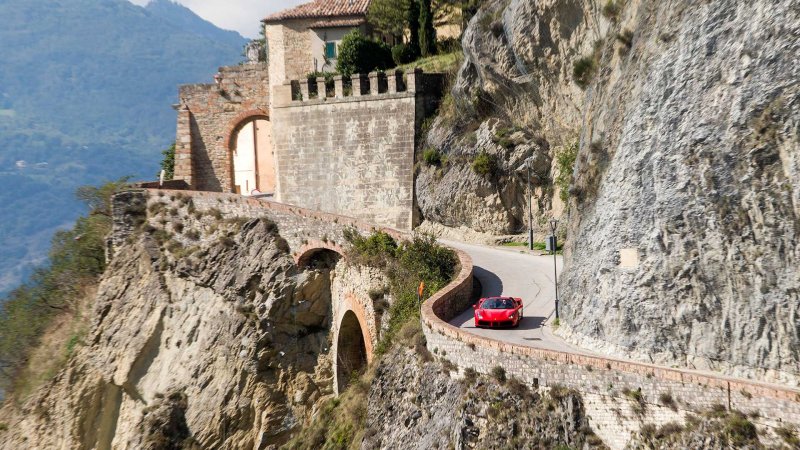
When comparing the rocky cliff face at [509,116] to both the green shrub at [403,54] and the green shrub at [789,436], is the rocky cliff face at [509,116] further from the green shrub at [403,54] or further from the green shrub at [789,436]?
the green shrub at [789,436]

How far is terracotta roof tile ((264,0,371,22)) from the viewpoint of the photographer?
44188mm

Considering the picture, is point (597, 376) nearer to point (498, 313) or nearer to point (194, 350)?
point (498, 313)

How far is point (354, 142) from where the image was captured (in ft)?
121

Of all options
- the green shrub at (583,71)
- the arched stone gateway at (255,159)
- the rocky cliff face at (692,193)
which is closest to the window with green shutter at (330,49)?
the arched stone gateway at (255,159)

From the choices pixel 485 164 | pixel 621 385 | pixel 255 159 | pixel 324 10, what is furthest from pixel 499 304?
pixel 255 159

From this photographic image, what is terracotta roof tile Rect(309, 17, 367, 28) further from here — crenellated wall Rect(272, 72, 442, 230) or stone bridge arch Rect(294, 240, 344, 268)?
stone bridge arch Rect(294, 240, 344, 268)

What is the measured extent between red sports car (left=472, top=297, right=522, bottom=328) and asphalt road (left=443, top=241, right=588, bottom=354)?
16 centimetres

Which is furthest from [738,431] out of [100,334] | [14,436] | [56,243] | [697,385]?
[56,243]

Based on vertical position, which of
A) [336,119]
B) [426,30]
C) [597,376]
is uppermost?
Result: [426,30]

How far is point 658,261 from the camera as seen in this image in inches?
721

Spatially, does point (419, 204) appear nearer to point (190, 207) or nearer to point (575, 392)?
point (190, 207)

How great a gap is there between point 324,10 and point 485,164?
15674 mm

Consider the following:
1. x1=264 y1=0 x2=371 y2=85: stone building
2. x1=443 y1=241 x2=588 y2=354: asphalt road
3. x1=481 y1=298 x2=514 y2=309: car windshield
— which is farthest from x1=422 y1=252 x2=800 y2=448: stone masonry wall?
x1=264 y1=0 x2=371 y2=85: stone building

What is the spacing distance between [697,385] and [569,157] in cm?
1475
